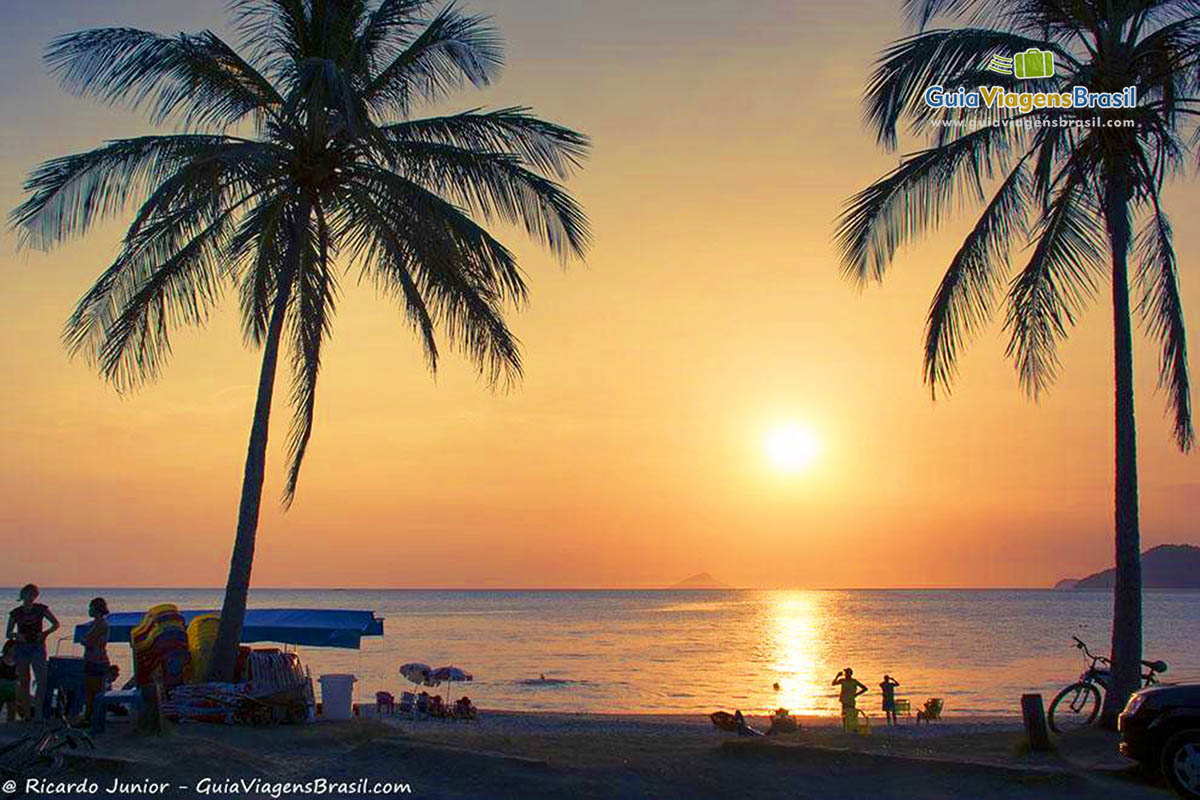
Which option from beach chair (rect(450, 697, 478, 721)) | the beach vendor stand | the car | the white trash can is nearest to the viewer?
the car

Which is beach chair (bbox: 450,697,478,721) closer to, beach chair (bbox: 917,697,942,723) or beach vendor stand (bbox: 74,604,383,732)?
beach vendor stand (bbox: 74,604,383,732)

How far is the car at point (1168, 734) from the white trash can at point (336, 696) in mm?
10807

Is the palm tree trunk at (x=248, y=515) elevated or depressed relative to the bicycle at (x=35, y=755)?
elevated

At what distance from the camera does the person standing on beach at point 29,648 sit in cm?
1404

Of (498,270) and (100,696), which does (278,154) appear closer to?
(498,270)

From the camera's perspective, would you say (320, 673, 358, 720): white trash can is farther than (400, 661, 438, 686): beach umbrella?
No

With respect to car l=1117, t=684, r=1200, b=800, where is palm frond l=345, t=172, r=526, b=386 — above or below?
above

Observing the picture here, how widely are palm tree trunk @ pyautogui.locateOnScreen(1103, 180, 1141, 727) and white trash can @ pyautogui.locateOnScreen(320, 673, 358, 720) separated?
36.1 ft

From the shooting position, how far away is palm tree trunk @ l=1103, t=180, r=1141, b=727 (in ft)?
46.6

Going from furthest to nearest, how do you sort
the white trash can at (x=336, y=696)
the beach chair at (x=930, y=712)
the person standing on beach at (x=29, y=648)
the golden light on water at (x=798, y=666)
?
1. the golden light on water at (x=798, y=666)
2. the beach chair at (x=930, y=712)
3. the white trash can at (x=336, y=696)
4. the person standing on beach at (x=29, y=648)

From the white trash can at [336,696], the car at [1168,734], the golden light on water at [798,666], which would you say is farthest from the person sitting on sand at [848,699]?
the golden light on water at [798,666]

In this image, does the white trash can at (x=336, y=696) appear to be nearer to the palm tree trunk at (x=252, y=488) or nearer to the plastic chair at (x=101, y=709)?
the palm tree trunk at (x=252, y=488)

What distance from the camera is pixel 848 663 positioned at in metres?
62.8

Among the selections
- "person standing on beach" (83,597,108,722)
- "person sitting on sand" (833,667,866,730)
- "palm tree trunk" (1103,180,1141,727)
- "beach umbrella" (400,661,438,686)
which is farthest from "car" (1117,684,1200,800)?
"beach umbrella" (400,661,438,686)
